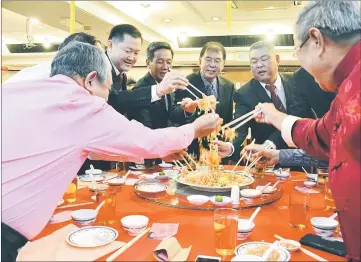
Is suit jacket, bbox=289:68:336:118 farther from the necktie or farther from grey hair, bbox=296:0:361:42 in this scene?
grey hair, bbox=296:0:361:42

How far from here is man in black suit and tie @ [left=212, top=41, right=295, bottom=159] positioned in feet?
11.5

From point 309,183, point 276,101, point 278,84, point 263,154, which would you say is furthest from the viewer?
point 278,84

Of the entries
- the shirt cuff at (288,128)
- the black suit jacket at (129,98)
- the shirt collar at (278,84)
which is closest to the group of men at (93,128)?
the shirt cuff at (288,128)

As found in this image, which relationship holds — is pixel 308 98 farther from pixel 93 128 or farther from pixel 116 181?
pixel 93 128

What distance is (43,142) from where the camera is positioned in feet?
4.44

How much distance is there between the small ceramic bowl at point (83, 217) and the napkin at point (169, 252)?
454 millimetres

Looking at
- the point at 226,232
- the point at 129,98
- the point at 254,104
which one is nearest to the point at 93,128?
the point at 226,232

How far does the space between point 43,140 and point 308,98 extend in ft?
8.00

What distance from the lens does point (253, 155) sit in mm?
2488

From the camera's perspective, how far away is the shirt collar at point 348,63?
1239 millimetres

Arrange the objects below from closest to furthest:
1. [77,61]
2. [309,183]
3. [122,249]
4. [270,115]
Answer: [122,249] < [77,61] < [270,115] < [309,183]

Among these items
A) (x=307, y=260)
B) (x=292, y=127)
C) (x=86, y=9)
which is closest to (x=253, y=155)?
(x=292, y=127)

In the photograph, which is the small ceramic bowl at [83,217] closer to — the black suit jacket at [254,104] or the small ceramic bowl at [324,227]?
the small ceramic bowl at [324,227]

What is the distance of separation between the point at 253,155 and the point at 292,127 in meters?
0.67
